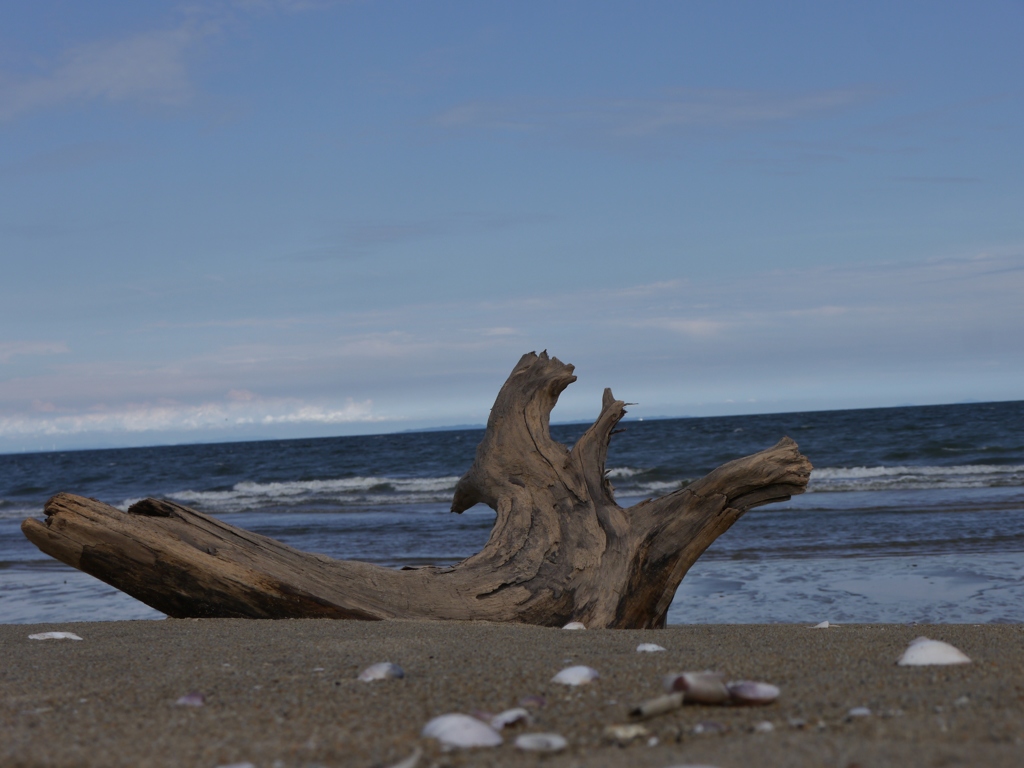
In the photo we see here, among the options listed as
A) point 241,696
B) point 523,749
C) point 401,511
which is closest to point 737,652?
point 523,749

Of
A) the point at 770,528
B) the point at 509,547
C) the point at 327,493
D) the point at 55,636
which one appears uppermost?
the point at 509,547

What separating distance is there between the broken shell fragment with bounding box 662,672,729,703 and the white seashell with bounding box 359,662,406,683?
850mm

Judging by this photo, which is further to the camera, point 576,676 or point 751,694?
point 576,676

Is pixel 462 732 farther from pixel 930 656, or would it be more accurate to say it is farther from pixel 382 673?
pixel 930 656

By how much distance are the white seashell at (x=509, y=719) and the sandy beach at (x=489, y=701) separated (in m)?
0.02

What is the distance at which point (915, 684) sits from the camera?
86.8 inches

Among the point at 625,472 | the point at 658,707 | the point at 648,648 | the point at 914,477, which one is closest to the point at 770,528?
the point at 914,477

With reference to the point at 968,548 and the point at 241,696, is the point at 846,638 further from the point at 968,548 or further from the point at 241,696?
the point at 968,548

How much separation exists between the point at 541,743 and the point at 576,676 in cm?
60

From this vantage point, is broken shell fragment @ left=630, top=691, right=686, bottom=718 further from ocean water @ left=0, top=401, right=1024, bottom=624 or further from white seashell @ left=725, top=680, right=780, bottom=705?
ocean water @ left=0, top=401, right=1024, bottom=624

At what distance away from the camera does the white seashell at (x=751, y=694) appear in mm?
1964

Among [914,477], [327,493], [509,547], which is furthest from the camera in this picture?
[327,493]

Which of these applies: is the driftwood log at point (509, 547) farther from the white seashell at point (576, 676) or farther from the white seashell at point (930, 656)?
the white seashell at point (930, 656)

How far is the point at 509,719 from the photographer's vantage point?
6.14 feet
